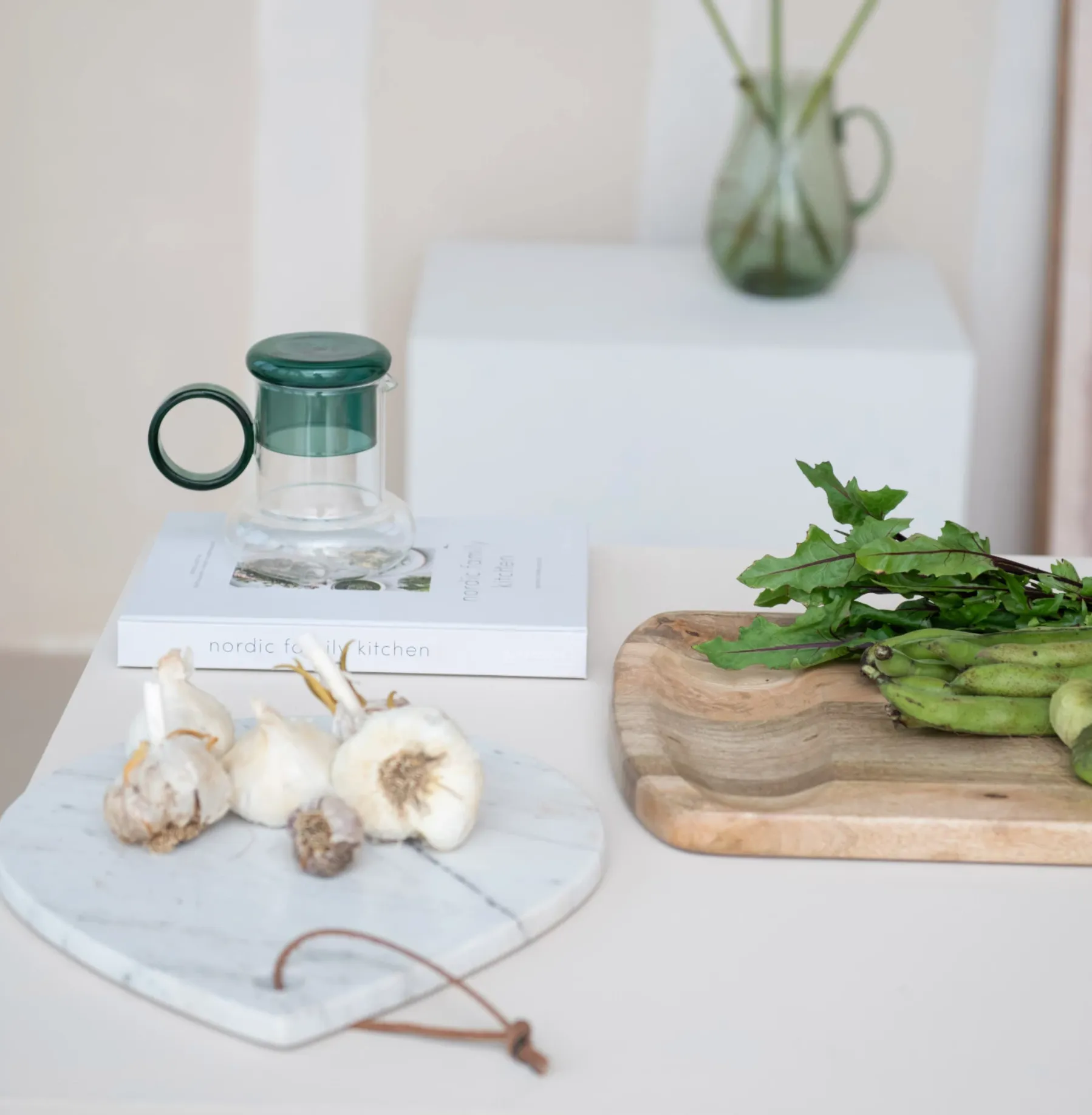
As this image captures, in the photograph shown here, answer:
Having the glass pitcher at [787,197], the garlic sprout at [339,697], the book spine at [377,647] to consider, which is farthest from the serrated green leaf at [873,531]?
the glass pitcher at [787,197]

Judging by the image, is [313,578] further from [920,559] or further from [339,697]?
[920,559]

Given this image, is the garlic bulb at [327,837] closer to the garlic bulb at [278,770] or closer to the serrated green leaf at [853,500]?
the garlic bulb at [278,770]

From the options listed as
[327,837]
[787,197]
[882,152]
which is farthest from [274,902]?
[882,152]

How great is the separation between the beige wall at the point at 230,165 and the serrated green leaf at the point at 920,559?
1.41 meters

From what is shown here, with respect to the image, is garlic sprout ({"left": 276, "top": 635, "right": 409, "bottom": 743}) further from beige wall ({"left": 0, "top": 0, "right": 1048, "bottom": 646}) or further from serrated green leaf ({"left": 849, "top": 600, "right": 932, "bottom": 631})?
beige wall ({"left": 0, "top": 0, "right": 1048, "bottom": 646})

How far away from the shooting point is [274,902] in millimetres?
620

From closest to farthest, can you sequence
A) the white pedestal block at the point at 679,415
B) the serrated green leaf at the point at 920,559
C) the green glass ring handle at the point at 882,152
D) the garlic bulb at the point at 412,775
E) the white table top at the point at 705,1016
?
1. the white table top at the point at 705,1016
2. the garlic bulb at the point at 412,775
3. the serrated green leaf at the point at 920,559
4. the white pedestal block at the point at 679,415
5. the green glass ring handle at the point at 882,152

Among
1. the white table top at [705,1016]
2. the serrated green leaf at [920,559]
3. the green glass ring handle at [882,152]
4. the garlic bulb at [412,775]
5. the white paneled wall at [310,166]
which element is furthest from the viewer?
the white paneled wall at [310,166]

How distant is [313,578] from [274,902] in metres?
0.34

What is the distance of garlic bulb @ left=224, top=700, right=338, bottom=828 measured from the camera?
67 centimetres

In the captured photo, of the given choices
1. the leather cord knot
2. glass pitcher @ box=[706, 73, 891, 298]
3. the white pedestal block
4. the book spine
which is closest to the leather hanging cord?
the leather cord knot

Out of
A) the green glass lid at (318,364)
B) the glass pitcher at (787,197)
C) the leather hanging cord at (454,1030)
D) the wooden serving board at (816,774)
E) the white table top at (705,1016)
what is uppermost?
the glass pitcher at (787,197)

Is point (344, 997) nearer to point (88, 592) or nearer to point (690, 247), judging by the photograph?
point (690, 247)

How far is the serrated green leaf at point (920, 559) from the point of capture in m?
0.80
